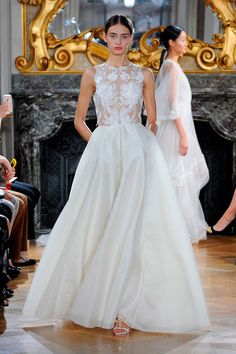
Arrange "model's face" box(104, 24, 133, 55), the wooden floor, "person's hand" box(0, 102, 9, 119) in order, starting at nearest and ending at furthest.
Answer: the wooden floor → "model's face" box(104, 24, 133, 55) → "person's hand" box(0, 102, 9, 119)

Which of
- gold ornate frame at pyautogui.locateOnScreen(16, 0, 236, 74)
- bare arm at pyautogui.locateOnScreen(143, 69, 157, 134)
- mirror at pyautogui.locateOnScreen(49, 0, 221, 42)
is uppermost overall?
mirror at pyautogui.locateOnScreen(49, 0, 221, 42)

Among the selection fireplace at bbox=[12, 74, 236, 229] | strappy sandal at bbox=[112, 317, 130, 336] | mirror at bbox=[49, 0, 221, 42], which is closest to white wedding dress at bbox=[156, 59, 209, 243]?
fireplace at bbox=[12, 74, 236, 229]

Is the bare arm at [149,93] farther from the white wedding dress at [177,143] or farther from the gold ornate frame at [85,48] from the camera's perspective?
the gold ornate frame at [85,48]

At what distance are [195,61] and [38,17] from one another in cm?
164

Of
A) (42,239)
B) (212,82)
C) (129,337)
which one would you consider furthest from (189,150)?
(129,337)

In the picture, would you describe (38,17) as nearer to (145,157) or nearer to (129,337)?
(145,157)

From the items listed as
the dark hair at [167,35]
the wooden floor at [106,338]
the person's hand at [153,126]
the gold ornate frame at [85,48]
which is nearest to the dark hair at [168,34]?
the dark hair at [167,35]

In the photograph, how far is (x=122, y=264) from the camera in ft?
14.5

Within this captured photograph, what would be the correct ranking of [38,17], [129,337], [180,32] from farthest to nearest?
1. [38,17]
2. [180,32]
3. [129,337]

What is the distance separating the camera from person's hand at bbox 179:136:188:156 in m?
7.68

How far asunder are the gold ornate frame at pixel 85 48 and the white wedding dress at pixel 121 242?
3.65 metres

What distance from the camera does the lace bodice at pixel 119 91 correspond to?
15.8ft

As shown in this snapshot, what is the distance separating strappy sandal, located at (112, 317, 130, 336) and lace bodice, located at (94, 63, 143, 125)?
116 centimetres

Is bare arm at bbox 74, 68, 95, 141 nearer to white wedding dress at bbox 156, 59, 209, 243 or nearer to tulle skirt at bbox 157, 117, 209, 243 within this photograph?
white wedding dress at bbox 156, 59, 209, 243
